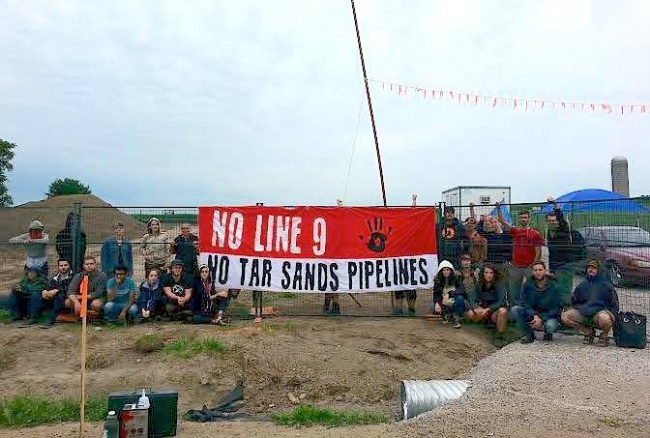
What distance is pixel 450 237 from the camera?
10297 mm

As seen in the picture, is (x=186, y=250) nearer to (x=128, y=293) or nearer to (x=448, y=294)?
(x=128, y=293)

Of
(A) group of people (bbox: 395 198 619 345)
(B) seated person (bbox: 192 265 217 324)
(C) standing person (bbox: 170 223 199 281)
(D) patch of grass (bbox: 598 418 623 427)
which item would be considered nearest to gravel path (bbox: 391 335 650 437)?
(D) patch of grass (bbox: 598 418 623 427)

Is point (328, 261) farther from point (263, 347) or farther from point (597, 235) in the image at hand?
point (597, 235)

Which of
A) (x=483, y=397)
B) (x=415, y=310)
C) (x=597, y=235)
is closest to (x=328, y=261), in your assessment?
(x=415, y=310)

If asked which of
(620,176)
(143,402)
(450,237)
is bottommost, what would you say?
(143,402)

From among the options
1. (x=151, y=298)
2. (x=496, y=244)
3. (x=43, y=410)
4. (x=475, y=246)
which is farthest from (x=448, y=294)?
(x=43, y=410)

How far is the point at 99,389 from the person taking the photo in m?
7.06

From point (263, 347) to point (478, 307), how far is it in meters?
3.87

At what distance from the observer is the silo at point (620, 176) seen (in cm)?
2572

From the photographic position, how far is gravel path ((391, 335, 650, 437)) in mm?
5508

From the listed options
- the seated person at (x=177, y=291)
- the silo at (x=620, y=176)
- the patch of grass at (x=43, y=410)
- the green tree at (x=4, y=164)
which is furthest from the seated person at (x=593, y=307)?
the green tree at (x=4, y=164)

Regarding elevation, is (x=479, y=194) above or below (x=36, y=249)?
above

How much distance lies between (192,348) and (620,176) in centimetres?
2436

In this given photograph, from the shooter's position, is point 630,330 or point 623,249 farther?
point 623,249
